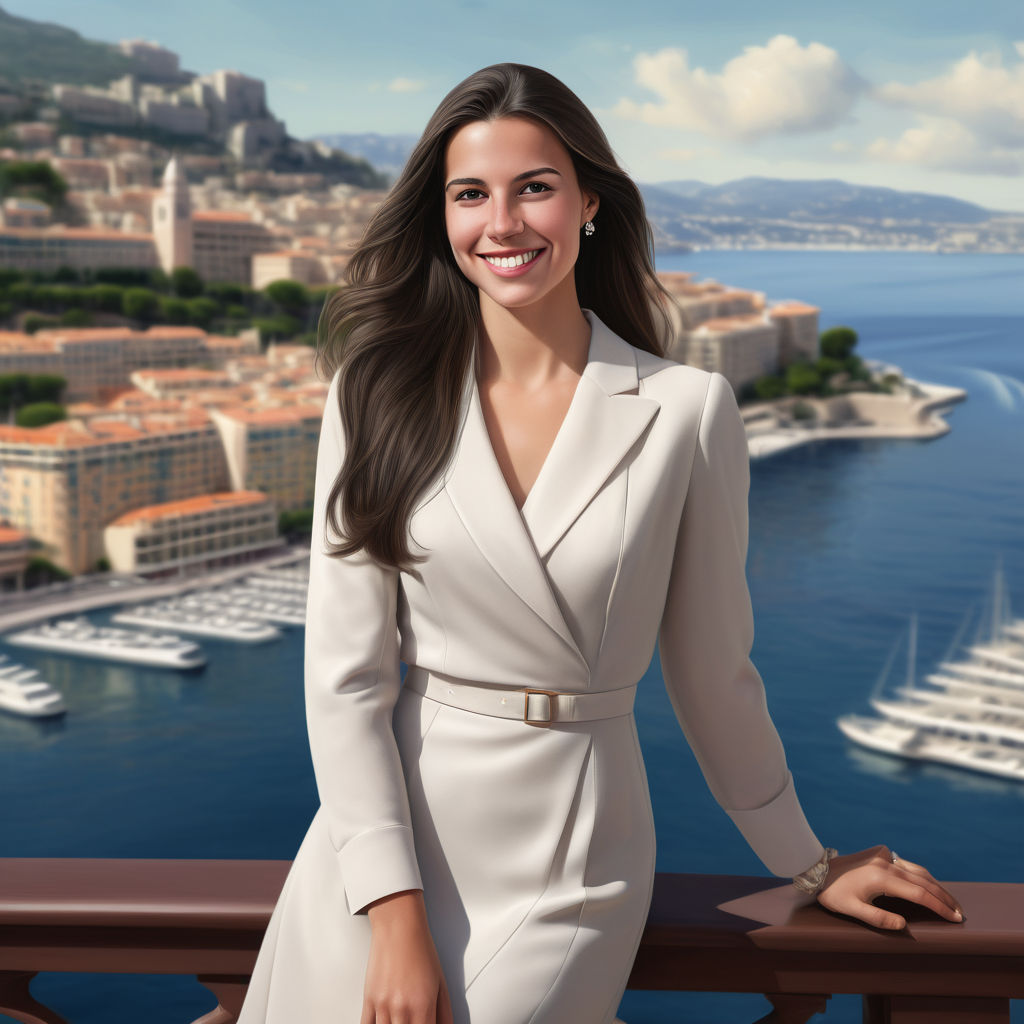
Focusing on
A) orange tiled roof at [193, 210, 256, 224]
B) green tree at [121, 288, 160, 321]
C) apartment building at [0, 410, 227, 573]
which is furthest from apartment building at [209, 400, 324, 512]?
orange tiled roof at [193, 210, 256, 224]

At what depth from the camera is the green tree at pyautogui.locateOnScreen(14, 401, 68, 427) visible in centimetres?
1923

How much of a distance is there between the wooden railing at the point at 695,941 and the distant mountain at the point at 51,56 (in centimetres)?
2645

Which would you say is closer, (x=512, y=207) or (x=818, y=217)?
(x=512, y=207)

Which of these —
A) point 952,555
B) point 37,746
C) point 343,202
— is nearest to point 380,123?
point 343,202

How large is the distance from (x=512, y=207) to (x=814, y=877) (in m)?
0.31

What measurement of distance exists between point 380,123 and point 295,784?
19776 mm

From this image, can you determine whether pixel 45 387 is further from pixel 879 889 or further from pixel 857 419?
pixel 879 889

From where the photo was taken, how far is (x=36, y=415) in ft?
63.3

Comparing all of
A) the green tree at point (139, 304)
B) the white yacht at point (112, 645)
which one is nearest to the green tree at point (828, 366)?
the green tree at point (139, 304)

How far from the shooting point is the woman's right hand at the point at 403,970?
437 millimetres

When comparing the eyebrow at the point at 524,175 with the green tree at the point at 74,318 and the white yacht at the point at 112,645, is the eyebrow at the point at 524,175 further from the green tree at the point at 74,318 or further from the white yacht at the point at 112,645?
the green tree at the point at 74,318

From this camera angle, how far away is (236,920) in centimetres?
49

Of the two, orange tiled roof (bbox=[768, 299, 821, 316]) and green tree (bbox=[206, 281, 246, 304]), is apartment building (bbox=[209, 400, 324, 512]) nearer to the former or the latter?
green tree (bbox=[206, 281, 246, 304])

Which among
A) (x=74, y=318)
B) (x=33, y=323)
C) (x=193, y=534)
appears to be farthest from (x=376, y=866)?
(x=74, y=318)
